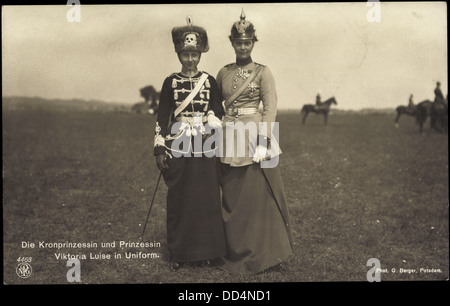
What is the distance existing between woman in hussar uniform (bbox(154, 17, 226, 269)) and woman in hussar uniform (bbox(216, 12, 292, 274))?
121 mm

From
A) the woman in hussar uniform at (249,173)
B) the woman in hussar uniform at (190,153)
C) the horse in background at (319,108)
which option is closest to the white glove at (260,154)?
the woman in hussar uniform at (249,173)

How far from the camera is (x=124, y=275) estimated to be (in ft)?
15.4

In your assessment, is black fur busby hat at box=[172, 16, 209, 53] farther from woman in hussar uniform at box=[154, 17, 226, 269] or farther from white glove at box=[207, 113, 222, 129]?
white glove at box=[207, 113, 222, 129]

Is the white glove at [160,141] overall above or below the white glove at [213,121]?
below

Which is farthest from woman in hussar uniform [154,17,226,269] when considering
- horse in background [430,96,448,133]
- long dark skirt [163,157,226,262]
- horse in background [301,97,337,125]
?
horse in background [430,96,448,133]

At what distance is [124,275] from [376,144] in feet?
12.9

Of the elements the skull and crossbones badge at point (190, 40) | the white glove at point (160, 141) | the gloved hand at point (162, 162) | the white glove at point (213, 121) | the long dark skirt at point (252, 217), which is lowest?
the long dark skirt at point (252, 217)

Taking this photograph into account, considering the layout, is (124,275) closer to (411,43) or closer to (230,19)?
(230,19)

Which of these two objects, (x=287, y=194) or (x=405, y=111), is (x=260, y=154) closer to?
(x=287, y=194)

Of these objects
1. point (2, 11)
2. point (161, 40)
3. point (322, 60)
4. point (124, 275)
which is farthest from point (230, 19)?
point (124, 275)

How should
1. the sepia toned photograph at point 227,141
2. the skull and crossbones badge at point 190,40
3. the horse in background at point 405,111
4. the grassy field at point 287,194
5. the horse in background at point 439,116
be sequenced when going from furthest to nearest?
1. the horse in background at point 405,111
2. the horse in background at point 439,116
3. the grassy field at point 287,194
4. the sepia toned photograph at point 227,141
5. the skull and crossbones badge at point 190,40

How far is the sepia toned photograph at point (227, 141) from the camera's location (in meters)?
4.45

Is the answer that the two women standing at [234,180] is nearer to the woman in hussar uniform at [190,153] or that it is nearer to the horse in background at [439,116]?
the woman in hussar uniform at [190,153]

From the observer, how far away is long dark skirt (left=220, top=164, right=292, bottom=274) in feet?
14.7
